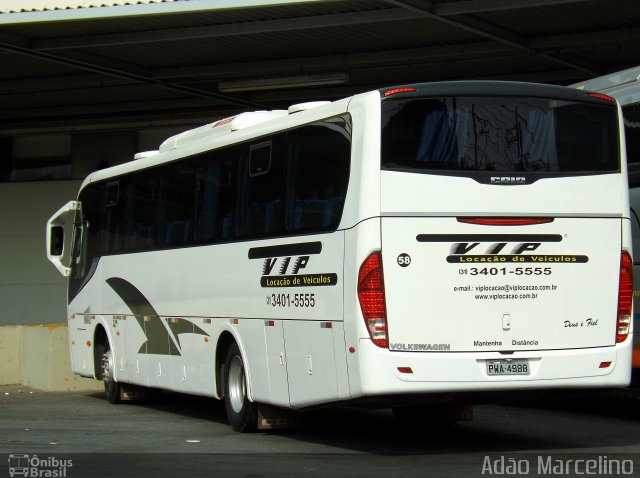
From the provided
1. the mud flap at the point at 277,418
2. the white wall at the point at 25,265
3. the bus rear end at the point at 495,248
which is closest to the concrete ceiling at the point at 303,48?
the white wall at the point at 25,265

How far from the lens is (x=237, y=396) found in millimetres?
13328

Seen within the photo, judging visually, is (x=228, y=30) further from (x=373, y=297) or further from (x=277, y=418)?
(x=373, y=297)

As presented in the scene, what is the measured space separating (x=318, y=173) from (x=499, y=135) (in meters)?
1.72

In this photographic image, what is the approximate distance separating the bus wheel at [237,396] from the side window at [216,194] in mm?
1315

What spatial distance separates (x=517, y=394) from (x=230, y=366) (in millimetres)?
3655

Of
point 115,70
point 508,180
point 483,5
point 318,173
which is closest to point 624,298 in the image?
point 508,180

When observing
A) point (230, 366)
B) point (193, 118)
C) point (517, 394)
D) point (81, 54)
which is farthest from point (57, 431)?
point (193, 118)

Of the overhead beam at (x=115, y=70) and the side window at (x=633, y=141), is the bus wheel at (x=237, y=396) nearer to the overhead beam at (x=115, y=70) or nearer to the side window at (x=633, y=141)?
the side window at (x=633, y=141)

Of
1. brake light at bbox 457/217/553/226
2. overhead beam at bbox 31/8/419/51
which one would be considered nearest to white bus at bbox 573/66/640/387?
brake light at bbox 457/217/553/226

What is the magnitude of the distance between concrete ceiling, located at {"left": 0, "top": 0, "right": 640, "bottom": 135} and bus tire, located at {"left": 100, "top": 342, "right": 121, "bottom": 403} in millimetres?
5299

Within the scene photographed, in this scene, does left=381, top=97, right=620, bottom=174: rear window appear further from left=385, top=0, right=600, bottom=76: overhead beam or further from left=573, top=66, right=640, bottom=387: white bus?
left=385, top=0, right=600, bottom=76: overhead beam

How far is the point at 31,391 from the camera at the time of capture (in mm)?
20469

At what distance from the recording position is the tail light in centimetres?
1119

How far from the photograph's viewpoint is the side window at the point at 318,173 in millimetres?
10992
